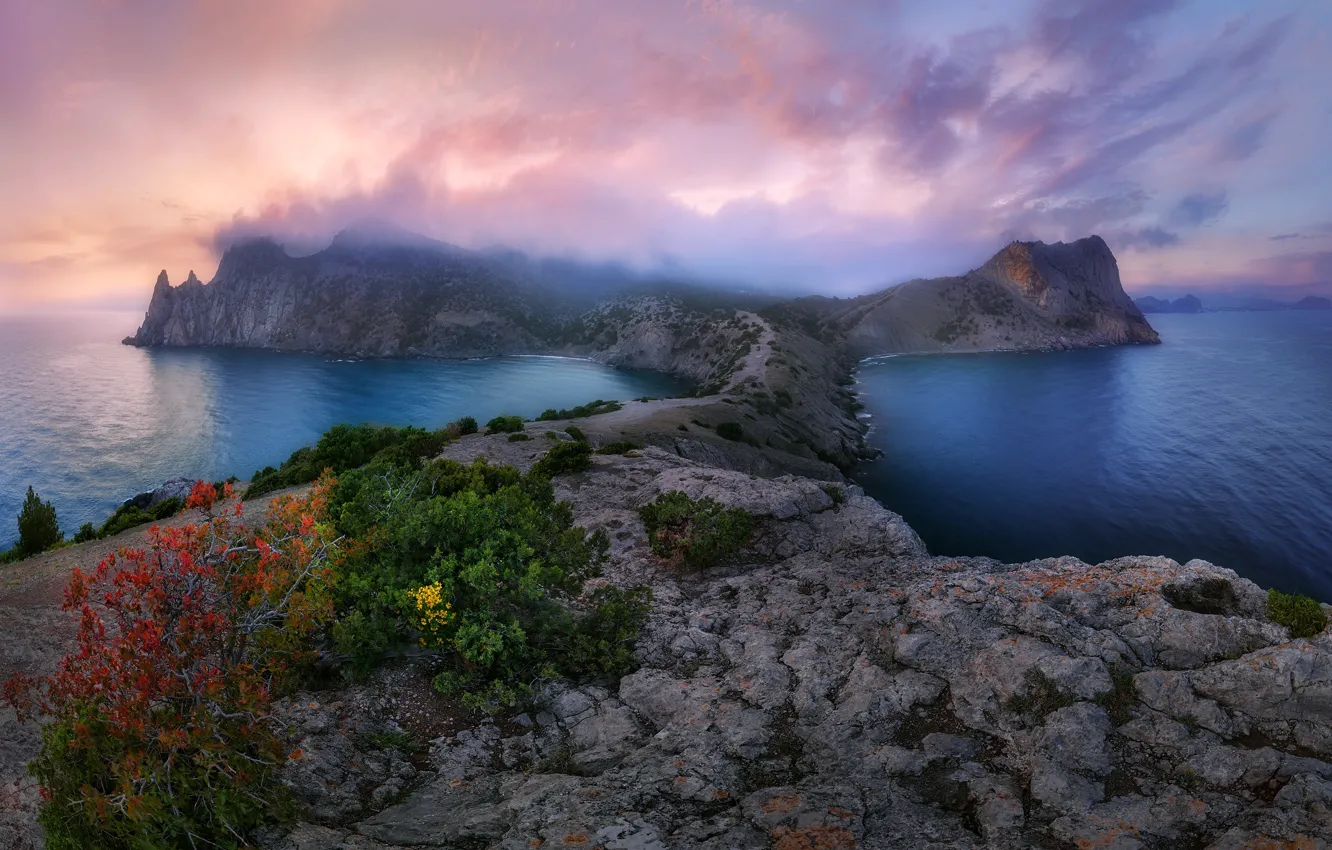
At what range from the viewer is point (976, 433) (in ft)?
274

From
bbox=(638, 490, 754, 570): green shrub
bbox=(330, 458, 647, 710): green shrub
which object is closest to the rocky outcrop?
bbox=(330, 458, 647, 710): green shrub

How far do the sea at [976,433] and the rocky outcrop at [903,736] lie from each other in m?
38.9

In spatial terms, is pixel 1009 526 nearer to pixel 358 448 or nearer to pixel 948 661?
pixel 948 661

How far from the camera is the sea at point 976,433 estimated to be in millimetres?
49625

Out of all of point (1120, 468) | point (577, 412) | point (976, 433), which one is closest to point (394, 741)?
point (577, 412)

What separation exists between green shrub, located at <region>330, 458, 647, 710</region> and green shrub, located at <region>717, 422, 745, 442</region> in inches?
1761

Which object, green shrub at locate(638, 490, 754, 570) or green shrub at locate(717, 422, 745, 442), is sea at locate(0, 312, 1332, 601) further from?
green shrub at locate(638, 490, 754, 570)

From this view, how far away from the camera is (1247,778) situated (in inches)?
290

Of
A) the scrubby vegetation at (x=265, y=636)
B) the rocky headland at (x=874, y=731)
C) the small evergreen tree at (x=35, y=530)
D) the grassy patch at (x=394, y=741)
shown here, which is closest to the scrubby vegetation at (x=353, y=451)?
the small evergreen tree at (x=35, y=530)

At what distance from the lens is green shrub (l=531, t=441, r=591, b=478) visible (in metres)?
29.2

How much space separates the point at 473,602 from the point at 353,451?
2927cm

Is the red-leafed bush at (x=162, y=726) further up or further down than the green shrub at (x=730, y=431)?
further up

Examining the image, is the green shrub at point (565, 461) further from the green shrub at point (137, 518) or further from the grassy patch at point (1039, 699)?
the grassy patch at point (1039, 699)

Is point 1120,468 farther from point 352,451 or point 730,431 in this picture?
point 352,451
